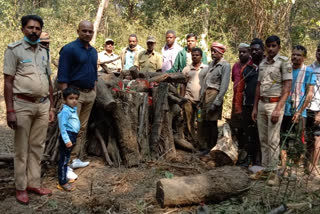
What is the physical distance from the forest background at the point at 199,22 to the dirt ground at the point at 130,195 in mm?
5559

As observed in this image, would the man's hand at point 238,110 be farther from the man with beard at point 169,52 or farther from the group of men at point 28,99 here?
the group of men at point 28,99

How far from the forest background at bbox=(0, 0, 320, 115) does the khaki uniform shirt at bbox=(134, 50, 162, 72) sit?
3.37 metres

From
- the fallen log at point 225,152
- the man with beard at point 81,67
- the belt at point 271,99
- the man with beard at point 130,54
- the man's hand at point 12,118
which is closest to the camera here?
the man's hand at point 12,118

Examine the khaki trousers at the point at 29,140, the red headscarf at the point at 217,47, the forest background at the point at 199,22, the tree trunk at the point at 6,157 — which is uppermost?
the forest background at the point at 199,22

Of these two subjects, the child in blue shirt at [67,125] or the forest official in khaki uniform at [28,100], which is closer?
the forest official in khaki uniform at [28,100]

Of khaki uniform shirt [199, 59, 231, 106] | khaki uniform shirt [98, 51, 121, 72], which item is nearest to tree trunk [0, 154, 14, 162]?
khaki uniform shirt [98, 51, 121, 72]

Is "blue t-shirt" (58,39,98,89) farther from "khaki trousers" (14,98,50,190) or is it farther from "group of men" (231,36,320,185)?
"group of men" (231,36,320,185)

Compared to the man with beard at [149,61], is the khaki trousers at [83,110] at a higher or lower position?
lower

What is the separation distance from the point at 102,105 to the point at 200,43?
20.2ft

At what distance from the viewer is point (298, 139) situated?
11.2 feet

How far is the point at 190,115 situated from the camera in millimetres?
6543

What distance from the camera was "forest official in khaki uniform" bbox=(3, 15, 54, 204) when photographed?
356 centimetres

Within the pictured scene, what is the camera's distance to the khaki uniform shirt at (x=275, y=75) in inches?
177

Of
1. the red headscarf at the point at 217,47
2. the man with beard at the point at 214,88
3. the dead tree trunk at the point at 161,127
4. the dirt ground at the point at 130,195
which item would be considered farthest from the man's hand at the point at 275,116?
the dead tree trunk at the point at 161,127
